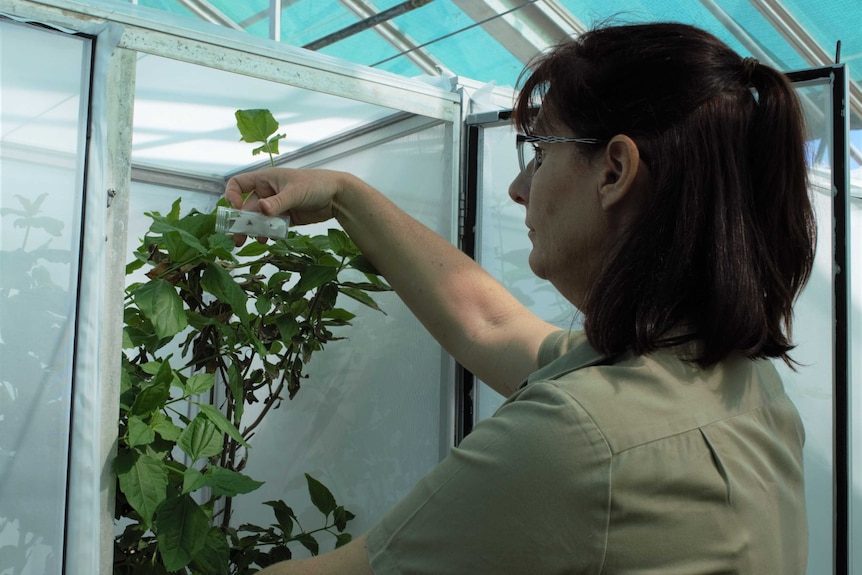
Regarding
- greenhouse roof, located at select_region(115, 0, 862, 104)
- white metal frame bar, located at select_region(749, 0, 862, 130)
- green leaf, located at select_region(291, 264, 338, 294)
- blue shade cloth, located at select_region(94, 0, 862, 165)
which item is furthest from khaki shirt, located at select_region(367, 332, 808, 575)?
white metal frame bar, located at select_region(749, 0, 862, 130)

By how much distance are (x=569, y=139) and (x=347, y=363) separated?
2.99ft

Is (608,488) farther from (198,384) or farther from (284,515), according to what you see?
(284,515)

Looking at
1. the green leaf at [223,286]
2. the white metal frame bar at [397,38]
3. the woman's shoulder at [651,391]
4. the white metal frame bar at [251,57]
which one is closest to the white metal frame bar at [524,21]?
the white metal frame bar at [397,38]

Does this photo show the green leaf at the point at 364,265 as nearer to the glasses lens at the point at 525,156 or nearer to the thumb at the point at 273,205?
the thumb at the point at 273,205

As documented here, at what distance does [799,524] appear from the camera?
0.70 metres

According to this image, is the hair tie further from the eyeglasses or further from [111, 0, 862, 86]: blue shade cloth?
[111, 0, 862, 86]: blue shade cloth

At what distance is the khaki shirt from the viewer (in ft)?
1.93

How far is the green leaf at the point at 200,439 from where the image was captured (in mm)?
1203

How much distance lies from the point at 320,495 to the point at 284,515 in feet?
0.31

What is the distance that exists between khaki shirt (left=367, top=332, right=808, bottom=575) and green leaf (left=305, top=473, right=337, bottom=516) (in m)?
0.86

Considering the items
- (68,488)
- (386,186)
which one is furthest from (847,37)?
(68,488)

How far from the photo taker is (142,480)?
3.60 ft

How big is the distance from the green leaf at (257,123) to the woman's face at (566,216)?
607mm

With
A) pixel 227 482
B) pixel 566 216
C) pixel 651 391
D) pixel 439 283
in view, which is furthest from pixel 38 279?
pixel 651 391
